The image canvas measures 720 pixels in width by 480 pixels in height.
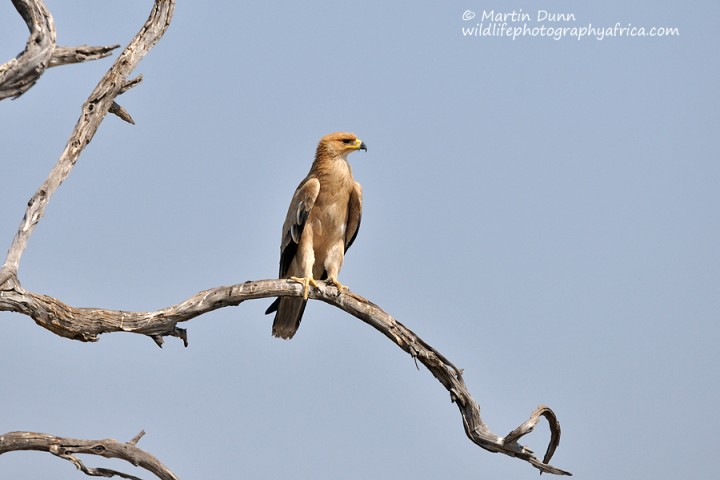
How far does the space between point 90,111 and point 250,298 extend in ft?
5.00

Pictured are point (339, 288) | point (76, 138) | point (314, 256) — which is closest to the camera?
point (76, 138)

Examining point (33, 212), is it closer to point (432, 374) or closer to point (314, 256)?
point (314, 256)

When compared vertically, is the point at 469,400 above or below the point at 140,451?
above

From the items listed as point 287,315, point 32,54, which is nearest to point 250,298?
point 287,315

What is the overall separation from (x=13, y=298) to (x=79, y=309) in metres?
0.36

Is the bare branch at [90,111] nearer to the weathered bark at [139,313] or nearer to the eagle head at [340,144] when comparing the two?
the weathered bark at [139,313]

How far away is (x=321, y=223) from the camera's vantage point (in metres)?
7.00

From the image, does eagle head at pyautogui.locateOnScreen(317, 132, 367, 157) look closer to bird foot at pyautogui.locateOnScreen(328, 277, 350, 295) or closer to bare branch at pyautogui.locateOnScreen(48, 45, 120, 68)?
bird foot at pyautogui.locateOnScreen(328, 277, 350, 295)

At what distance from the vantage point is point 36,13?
551 cm

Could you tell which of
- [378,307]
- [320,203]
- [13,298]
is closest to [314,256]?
[320,203]

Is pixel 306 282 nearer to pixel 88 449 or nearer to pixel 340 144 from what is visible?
pixel 340 144

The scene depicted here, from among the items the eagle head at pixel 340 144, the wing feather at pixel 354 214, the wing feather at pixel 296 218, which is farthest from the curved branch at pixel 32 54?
the wing feather at pixel 354 214

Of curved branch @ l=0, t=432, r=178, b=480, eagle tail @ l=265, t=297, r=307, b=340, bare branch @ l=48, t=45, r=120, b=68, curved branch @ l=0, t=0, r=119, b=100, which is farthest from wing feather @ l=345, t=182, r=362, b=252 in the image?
curved branch @ l=0, t=0, r=119, b=100

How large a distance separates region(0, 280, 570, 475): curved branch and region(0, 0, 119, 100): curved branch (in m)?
1.14
